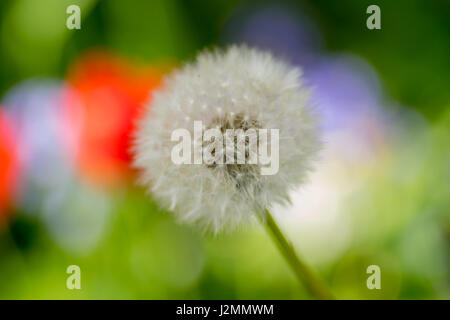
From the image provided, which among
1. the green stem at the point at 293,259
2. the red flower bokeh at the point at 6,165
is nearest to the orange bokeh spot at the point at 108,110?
the red flower bokeh at the point at 6,165

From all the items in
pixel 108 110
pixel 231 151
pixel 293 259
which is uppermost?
pixel 108 110

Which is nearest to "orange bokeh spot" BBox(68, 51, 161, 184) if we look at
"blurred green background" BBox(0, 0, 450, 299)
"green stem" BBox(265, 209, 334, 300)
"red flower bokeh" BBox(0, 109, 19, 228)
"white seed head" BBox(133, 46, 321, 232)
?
"blurred green background" BBox(0, 0, 450, 299)

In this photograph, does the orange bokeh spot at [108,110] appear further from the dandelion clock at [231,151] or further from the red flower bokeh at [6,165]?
the dandelion clock at [231,151]

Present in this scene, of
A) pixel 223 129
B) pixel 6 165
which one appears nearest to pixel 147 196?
pixel 6 165

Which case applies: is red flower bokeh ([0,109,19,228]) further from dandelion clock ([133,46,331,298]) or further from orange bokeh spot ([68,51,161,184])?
dandelion clock ([133,46,331,298])

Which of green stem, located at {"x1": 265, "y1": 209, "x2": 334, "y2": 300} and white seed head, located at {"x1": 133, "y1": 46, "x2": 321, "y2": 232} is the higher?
white seed head, located at {"x1": 133, "y1": 46, "x2": 321, "y2": 232}

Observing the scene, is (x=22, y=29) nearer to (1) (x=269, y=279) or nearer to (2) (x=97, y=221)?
(2) (x=97, y=221)

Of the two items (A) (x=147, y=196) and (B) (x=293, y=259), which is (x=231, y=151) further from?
(A) (x=147, y=196)
